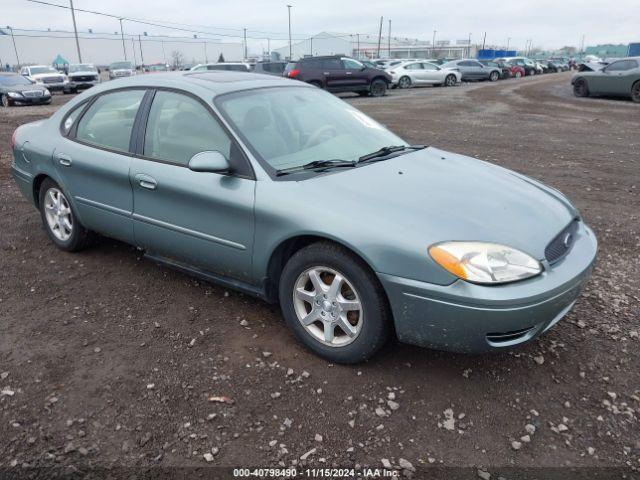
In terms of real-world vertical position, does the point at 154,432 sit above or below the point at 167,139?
below

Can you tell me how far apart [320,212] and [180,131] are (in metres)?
1.34

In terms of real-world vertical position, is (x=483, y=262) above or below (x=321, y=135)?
below

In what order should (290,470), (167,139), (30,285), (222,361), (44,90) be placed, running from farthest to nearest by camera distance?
1. (44,90)
2. (30,285)
3. (167,139)
4. (222,361)
5. (290,470)

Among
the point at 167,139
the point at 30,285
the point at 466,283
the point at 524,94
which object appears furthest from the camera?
the point at 524,94

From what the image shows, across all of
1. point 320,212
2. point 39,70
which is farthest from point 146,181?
point 39,70

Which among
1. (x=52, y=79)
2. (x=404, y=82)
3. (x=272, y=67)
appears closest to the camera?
(x=272, y=67)

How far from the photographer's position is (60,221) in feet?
15.3

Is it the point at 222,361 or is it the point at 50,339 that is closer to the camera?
the point at 222,361

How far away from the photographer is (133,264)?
4488mm

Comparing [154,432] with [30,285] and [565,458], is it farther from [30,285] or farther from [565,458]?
[30,285]

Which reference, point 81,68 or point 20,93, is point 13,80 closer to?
point 20,93

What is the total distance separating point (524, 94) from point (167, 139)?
21679mm

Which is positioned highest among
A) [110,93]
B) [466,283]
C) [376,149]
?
[110,93]

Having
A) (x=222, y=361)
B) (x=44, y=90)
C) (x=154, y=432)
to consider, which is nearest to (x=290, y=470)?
(x=154, y=432)
